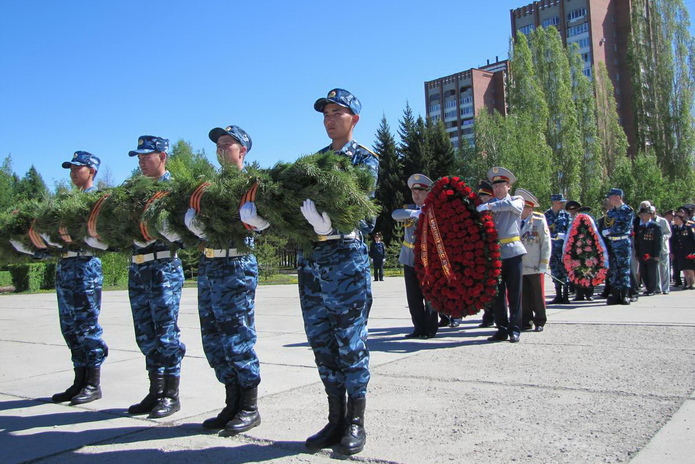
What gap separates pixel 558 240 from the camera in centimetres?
1206

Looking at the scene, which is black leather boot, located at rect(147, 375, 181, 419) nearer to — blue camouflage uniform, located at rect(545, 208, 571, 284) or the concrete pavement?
the concrete pavement

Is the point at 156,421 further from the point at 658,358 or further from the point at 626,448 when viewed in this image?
the point at 658,358

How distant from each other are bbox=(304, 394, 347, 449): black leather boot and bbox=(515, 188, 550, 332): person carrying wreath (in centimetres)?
507

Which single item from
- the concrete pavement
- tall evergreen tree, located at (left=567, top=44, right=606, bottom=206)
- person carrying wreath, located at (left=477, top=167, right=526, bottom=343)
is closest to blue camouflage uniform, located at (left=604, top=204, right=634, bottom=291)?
the concrete pavement

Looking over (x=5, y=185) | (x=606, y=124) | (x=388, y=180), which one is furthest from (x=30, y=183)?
(x=606, y=124)

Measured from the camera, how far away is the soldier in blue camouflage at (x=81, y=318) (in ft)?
16.6

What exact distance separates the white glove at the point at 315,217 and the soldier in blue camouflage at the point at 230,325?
767 millimetres

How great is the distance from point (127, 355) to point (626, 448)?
235 inches

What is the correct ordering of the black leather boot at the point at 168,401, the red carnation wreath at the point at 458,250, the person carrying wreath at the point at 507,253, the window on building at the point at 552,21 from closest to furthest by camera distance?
the black leather boot at the point at 168,401 < the red carnation wreath at the point at 458,250 < the person carrying wreath at the point at 507,253 < the window on building at the point at 552,21

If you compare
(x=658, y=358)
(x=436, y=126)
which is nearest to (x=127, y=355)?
(x=658, y=358)

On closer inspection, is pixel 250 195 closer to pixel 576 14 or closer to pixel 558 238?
pixel 558 238

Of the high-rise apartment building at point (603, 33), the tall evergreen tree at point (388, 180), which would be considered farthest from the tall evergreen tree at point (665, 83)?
the tall evergreen tree at point (388, 180)

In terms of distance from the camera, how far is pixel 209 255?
13.7 feet

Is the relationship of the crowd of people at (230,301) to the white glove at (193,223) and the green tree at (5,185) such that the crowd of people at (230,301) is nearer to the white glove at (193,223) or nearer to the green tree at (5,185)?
the white glove at (193,223)
